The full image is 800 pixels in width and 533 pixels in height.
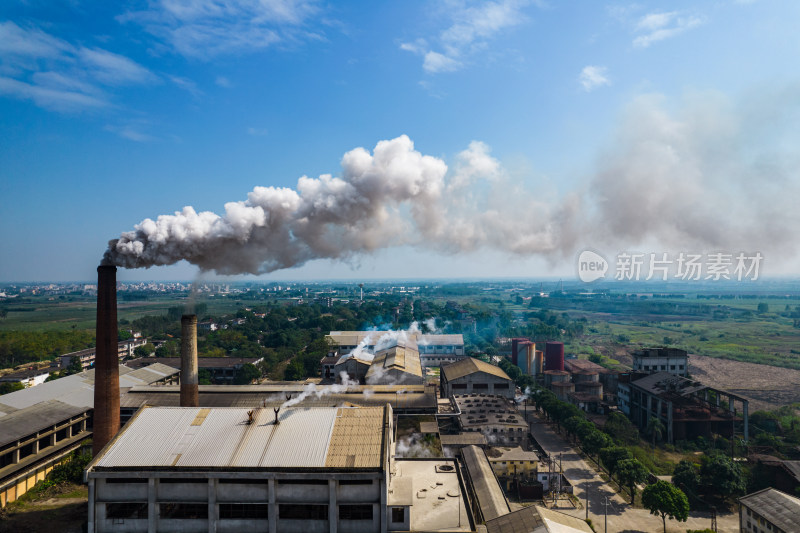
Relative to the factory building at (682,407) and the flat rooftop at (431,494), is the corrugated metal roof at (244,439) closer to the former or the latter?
the flat rooftop at (431,494)

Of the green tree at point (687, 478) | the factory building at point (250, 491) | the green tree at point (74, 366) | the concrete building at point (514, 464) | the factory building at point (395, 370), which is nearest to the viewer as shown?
the factory building at point (250, 491)

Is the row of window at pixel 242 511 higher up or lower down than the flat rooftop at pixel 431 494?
higher up

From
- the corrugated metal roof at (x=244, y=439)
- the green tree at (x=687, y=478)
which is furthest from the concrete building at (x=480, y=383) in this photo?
the corrugated metal roof at (x=244, y=439)

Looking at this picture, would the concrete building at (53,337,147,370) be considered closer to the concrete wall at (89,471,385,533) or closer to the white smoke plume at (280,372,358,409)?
the white smoke plume at (280,372,358,409)

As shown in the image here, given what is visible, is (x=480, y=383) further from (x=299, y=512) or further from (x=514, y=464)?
(x=299, y=512)

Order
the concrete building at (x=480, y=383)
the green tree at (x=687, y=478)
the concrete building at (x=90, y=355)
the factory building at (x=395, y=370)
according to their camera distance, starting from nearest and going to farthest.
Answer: the green tree at (x=687, y=478) → the factory building at (x=395, y=370) → the concrete building at (x=480, y=383) → the concrete building at (x=90, y=355)

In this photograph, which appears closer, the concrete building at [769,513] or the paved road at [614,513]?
the concrete building at [769,513]

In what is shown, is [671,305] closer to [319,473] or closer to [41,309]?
[319,473]
